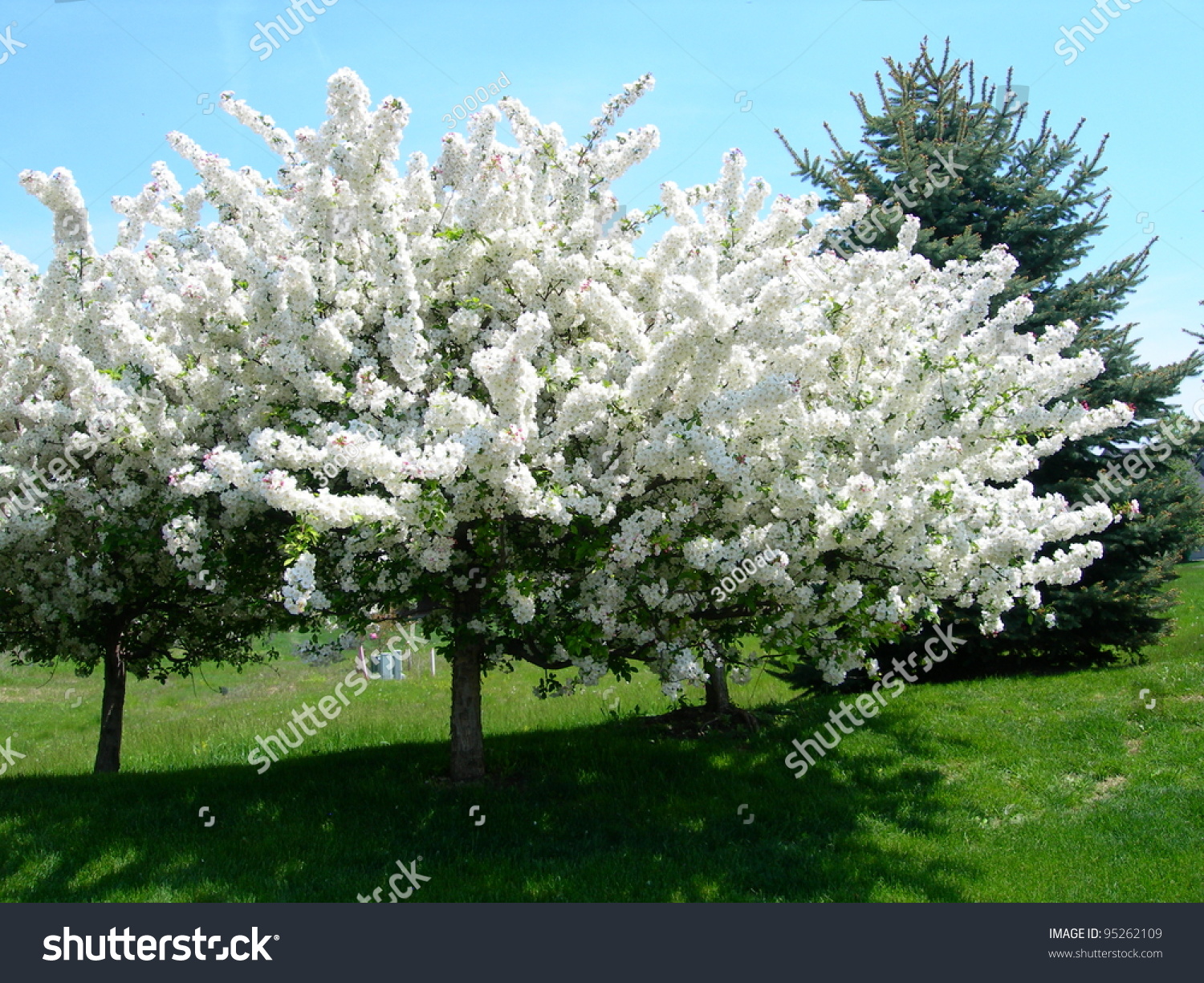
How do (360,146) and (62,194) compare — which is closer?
(360,146)

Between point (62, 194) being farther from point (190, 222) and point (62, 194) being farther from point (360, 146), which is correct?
point (360, 146)

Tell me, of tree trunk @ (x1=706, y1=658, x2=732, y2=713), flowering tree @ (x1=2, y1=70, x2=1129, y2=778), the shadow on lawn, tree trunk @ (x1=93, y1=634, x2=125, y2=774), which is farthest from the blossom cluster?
tree trunk @ (x1=706, y1=658, x2=732, y2=713)

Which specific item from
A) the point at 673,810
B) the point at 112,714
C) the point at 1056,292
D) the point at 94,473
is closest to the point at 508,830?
the point at 673,810

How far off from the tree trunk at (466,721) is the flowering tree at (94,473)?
2.05 metres

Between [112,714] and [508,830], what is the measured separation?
6048 mm

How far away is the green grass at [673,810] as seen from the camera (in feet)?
24.8

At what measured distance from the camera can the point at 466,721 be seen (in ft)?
32.0

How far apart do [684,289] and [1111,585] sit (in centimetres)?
1118

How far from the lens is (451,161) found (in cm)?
897

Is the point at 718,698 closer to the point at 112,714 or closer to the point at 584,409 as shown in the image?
the point at 584,409

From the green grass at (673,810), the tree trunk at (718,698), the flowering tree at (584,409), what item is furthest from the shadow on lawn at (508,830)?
the tree trunk at (718,698)

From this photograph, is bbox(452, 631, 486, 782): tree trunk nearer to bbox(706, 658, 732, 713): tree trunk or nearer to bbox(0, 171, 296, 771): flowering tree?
bbox(0, 171, 296, 771): flowering tree

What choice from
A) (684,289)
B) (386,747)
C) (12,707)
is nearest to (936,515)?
(684,289)

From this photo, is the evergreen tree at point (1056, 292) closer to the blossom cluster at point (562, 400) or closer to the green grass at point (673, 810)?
the green grass at point (673, 810)
